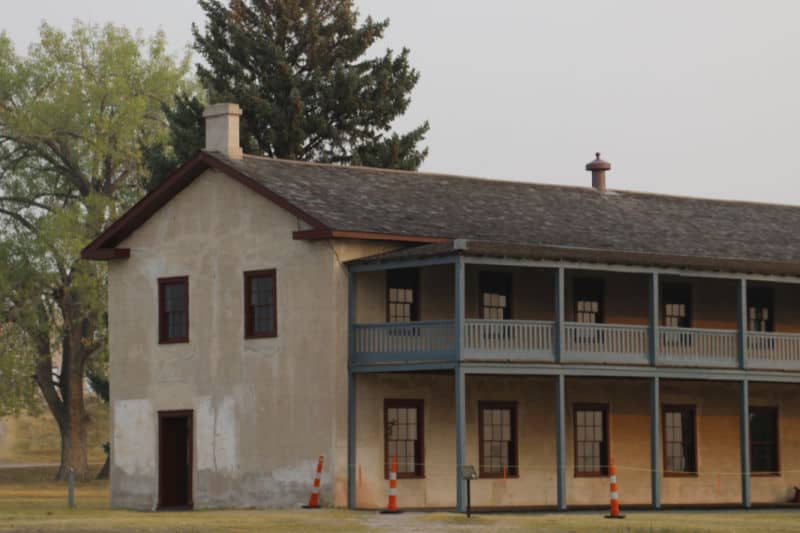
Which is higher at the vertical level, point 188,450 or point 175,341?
point 175,341

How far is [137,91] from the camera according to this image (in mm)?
71438

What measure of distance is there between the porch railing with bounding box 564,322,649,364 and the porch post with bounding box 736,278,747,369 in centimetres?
249

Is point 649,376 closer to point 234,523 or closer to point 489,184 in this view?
point 489,184

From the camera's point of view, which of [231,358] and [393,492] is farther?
[231,358]

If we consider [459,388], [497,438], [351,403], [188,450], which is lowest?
[188,450]

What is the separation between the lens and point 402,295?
1644 inches

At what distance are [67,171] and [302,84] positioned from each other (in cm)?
1018

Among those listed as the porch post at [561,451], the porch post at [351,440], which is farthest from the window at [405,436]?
the porch post at [561,451]

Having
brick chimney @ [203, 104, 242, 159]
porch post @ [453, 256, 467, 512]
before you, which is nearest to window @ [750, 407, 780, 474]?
porch post @ [453, 256, 467, 512]

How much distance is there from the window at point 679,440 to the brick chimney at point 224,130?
40.4ft

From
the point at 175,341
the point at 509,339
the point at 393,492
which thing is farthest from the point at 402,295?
the point at 175,341

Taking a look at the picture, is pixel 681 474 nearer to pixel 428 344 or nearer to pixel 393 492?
pixel 428 344

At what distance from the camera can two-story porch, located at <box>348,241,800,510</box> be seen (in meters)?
40.0

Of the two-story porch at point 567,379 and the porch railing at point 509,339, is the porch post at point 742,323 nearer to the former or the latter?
the two-story porch at point 567,379
